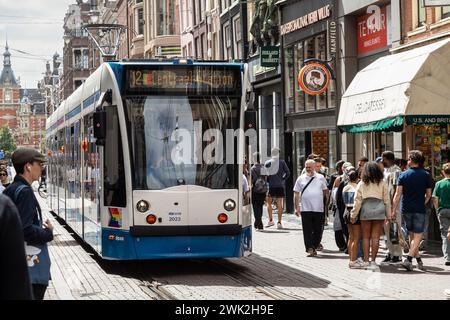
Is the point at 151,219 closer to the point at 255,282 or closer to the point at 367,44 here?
the point at 255,282

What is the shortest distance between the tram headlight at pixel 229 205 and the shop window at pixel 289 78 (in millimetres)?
16497

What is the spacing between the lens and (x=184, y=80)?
13.8 meters

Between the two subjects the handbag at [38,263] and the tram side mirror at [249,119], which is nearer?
the handbag at [38,263]

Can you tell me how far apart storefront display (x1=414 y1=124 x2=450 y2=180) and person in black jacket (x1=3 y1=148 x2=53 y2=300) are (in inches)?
514

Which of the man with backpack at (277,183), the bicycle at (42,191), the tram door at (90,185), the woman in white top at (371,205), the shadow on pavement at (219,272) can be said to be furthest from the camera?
the bicycle at (42,191)

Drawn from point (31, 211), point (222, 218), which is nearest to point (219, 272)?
point (222, 218)

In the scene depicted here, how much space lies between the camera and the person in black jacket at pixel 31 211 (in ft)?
22.0

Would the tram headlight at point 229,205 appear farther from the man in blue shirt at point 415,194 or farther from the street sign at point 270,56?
the street sign at point 270,56

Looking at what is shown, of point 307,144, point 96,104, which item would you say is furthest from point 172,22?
point 96,104

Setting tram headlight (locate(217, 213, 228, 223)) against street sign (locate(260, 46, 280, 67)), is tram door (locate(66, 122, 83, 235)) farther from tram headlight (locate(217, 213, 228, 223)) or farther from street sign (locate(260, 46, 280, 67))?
street sign (locate(260, 46, 280, 67))

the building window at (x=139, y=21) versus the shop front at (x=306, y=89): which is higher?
the building window at (x=139, y=21)

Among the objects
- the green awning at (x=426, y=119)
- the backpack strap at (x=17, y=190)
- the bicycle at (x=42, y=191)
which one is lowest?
the bicycle at (x=42, y=191)

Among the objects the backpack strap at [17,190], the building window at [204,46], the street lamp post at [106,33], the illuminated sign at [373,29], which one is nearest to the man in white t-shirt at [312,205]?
the illuminated sign at [373,29]

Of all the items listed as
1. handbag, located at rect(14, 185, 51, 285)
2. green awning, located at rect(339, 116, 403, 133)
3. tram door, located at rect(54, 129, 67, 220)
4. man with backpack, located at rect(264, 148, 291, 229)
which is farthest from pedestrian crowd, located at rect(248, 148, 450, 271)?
tram door, located at rect(54, 129, 67, 220)
